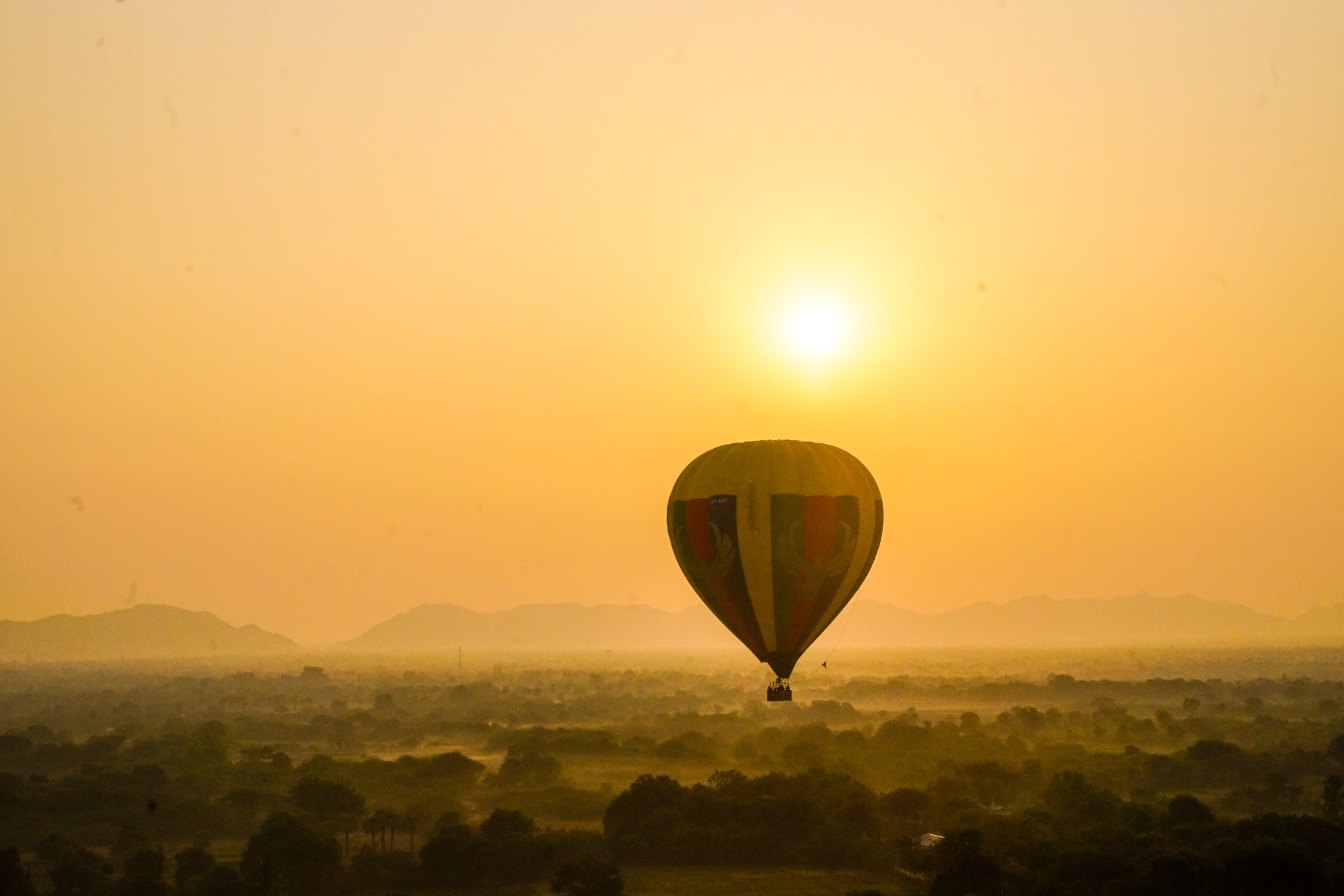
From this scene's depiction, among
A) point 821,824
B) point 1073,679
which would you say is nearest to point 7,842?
point 821,824

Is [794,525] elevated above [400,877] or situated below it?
above

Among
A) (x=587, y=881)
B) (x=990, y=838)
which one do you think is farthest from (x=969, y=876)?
(x=587, y=881)

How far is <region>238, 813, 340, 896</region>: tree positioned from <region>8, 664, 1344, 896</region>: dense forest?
97mm

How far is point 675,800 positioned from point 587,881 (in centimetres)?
1052

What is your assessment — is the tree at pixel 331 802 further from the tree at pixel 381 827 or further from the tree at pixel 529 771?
the tree at pixel 529 771

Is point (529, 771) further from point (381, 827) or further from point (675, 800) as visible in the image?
point (675, 800)

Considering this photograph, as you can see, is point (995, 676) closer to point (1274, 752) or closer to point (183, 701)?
point (183, 701)

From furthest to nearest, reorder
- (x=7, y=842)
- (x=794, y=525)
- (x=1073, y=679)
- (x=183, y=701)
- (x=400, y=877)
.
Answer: (x=1073, y=679) → (x=183, y=701) → (x=7, y=842) → (x=400, y=877) → (x=794, y=525)

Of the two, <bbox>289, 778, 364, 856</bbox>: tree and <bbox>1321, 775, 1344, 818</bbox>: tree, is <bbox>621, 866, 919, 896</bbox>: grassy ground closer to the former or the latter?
<bbox>289, 778, 364, 856</bbox>: tree

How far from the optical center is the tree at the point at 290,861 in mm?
44656

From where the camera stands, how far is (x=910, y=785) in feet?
219

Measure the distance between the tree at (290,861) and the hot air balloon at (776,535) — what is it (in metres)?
17.8

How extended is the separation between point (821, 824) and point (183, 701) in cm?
11598

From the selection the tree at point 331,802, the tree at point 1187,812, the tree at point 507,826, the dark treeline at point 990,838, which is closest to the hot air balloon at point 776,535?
the dark treeline at point 990,838
